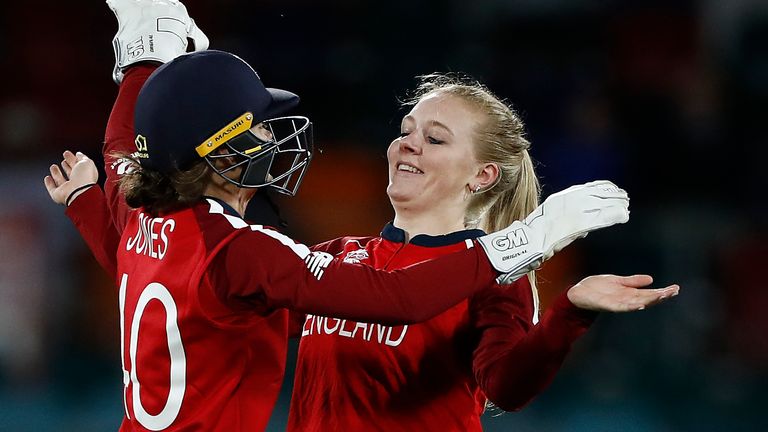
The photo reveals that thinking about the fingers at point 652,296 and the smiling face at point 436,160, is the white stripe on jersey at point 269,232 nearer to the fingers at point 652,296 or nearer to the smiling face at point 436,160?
the smiling face at point 436,160

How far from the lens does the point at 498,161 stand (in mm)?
2926

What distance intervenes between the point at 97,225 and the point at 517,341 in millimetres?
1245

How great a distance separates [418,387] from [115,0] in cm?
150

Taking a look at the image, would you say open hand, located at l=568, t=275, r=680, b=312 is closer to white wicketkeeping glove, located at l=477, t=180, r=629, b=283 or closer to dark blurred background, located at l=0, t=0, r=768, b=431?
white wicketkeeping glove, located at l=477, t=180, r=629, b=283

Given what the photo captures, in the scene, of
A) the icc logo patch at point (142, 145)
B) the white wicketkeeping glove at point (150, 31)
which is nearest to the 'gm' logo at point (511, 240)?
the icc logo patch at point (142, 145)

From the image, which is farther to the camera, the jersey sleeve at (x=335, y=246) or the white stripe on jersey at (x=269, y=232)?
the jersey sleeve at (x=335, y=246)

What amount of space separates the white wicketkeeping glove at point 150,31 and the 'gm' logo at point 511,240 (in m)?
1.26

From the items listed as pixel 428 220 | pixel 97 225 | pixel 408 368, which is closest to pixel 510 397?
pixel 408 368

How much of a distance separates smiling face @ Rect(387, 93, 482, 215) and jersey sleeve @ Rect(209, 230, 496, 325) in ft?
1.74

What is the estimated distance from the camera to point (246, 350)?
Result: 2400 millimetres

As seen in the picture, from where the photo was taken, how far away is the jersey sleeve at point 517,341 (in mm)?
2320

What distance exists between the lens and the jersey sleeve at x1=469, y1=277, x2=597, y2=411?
232 centimetres

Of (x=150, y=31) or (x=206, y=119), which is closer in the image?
(x=206, y=119)

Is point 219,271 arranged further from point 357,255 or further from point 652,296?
point 652,296
